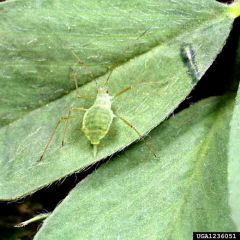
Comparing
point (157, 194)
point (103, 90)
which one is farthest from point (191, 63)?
point (157, 194)

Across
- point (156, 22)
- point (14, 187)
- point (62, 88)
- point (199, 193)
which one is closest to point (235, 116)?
point (199, 193)

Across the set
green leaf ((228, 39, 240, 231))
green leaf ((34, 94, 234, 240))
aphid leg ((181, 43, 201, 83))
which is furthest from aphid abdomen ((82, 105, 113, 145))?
green leaf ((228, 39, 240, 231))

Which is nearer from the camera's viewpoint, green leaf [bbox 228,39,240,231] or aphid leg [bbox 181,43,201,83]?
green leaf [bbox 228,39,240,231]

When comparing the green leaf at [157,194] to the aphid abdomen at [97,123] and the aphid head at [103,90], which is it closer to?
the aphid abdomen at [97,123]

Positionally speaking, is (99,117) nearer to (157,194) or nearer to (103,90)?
(103,90)

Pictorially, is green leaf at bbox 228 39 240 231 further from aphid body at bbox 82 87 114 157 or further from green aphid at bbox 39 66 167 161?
aphid body at bbox 82 87 114 157
